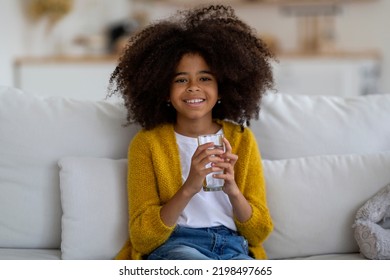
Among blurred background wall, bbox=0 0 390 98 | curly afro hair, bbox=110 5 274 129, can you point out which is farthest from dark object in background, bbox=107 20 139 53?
curly afro hair, bbox=110 5 274 129

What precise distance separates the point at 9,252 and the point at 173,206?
0.50 m

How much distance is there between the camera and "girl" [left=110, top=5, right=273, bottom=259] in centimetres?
169

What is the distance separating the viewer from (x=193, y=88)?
5.63 ft

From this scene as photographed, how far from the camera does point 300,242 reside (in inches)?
72.3

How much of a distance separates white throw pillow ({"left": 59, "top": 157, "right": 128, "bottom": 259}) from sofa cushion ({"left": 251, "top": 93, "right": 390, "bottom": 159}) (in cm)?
45

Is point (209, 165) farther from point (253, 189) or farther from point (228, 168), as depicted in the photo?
point (253, 189)

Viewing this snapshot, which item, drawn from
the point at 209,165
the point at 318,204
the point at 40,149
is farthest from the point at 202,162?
the point at 40,149

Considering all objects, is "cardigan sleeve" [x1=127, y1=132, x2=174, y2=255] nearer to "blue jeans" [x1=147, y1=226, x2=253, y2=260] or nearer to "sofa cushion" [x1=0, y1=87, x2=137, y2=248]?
"blue jeans" [x1=147, y1=226, x2=253, y2=260]

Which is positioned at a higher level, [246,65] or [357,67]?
[246,65]

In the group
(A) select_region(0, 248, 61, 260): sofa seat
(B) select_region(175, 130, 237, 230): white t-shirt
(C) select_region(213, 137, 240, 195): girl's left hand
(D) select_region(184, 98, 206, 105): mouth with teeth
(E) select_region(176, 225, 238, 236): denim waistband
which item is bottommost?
(A) select_region(0, 248, 61, 260): sofa seat

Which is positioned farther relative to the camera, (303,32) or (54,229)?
(303,32)

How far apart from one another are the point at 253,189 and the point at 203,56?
35 cm
